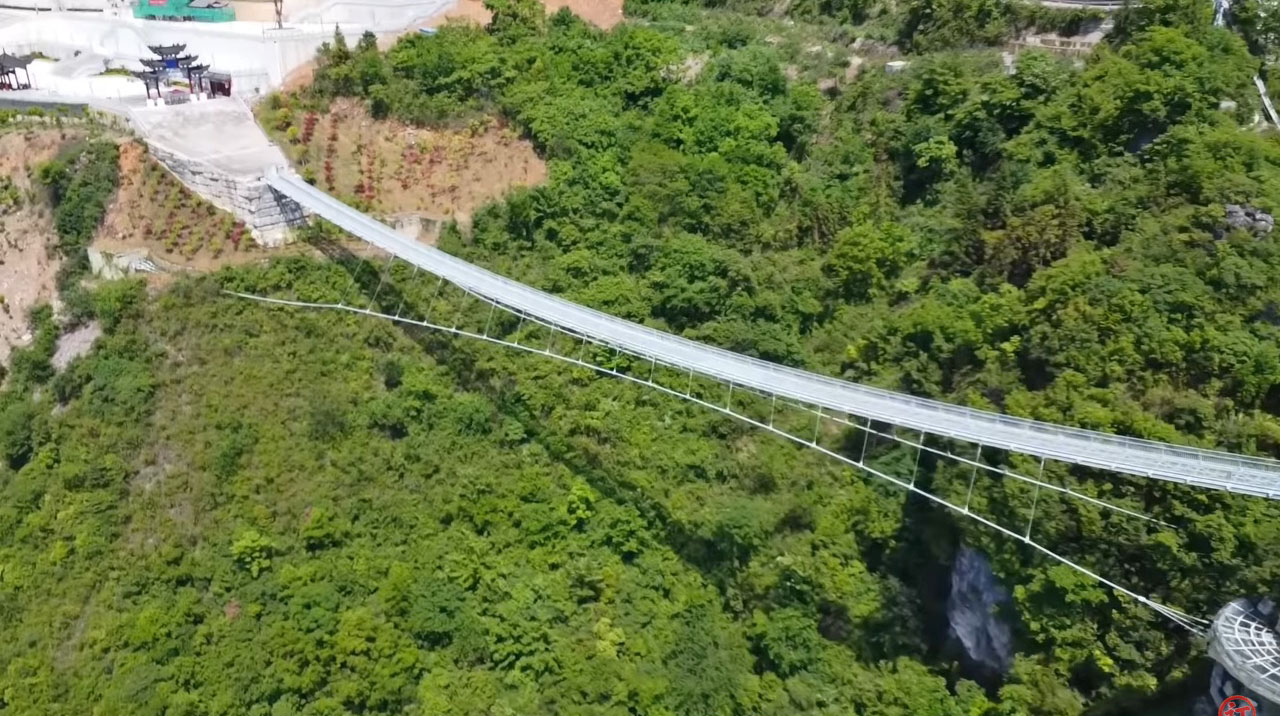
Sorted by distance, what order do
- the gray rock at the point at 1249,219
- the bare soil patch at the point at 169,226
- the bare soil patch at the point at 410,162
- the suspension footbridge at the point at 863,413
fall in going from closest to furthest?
the suspension footbridge at the point at 863,413 < the gray rock at the point at 1249,219 < the bare soil patch at the point at 169,226 < the bare soil patch at the point at 410,162

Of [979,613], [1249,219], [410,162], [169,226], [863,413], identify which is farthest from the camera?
[410,162]

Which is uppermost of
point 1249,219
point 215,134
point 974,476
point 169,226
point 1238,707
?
point 215,134

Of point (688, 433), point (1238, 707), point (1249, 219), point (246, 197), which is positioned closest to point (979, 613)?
point (1238, 707)

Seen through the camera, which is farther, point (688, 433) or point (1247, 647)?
point (688, 433)

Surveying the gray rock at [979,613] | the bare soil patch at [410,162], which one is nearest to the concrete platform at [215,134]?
the bare soil patch at [410,162]

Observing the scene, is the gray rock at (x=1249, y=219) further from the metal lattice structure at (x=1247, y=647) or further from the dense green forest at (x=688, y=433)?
the metal lattice structure at (x=1247, y=647)

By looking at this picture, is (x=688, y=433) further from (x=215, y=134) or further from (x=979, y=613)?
(x=215, y=134)

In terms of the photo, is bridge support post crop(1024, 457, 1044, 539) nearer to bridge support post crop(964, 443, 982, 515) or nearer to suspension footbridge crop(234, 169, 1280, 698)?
suspension footbridge crop(234, 169, 1280, 698)
